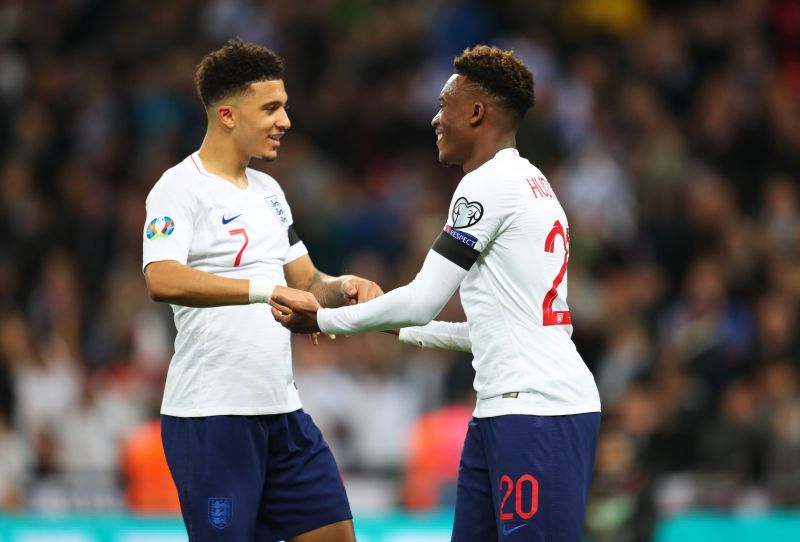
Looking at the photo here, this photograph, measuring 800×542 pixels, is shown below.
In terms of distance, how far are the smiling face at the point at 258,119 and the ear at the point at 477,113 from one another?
900mm

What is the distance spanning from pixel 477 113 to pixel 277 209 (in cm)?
106

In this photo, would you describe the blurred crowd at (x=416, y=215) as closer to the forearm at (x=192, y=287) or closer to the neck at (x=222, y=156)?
the neck at (x=222, y=156)

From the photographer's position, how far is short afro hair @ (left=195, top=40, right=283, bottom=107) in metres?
6.06

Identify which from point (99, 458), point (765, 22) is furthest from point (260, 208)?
point (765, 22)

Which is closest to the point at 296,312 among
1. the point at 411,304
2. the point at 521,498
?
the point at 411,304

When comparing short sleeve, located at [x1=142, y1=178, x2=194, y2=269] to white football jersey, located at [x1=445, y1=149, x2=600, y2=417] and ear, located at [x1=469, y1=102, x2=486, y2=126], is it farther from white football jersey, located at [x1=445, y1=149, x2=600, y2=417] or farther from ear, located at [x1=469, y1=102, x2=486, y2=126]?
ear, located at [x1=469, y1=102, x2=486, y2=126]

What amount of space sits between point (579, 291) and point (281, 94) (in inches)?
258

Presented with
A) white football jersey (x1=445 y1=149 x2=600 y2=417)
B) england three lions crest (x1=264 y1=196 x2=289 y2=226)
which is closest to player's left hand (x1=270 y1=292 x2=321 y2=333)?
england three lions crest (x1=264 y1=196 x2=289 y2=226)

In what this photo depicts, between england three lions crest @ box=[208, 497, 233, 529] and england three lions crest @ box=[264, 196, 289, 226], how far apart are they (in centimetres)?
121

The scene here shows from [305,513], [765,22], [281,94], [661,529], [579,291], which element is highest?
[765,22]

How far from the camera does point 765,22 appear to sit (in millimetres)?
13852

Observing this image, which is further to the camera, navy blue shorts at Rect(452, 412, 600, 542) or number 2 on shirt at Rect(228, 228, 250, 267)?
number 2 on shirt at Rect(228, 228, 250, 267)

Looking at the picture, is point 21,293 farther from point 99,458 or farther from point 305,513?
point 305,513

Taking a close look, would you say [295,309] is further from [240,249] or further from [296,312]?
[240,249]
